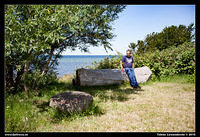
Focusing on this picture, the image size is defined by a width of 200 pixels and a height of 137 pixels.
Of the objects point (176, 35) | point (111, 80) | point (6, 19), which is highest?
point (176, 35)

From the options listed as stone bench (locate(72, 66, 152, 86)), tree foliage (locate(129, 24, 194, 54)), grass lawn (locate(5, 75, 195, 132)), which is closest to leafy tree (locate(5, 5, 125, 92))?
grass lawn (locate(5, 75, 195, 132))

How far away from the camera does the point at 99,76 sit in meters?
7.96

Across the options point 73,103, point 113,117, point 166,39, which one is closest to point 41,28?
point 73,103

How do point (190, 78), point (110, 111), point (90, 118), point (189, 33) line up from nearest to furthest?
point (90, 118) < point (110, 111) < point (190, 78) < point (189, 33)

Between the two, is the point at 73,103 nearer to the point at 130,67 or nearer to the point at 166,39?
the point at 130,67

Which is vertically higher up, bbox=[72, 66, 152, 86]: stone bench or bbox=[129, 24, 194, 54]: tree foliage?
bbox=[129, 24, 194, 54]: tree foliage

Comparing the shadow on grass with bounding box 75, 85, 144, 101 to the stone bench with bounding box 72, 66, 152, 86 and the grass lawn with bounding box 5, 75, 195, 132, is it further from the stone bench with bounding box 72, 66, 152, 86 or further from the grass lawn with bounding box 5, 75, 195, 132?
the grass lawn with bounding box 5, 75, 195, 132

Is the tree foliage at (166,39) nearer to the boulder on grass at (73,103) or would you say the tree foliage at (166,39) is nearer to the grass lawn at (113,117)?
the grass lawn at (113,117)

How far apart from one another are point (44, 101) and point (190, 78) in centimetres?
709

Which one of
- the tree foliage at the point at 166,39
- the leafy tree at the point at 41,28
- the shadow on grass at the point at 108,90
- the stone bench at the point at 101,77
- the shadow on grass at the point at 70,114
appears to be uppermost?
→ the tree foliage at the point at 166,39

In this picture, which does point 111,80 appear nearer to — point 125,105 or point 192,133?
point 125,105

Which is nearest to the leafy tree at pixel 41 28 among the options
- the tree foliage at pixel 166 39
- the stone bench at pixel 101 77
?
the stone bench at pixel 101 77

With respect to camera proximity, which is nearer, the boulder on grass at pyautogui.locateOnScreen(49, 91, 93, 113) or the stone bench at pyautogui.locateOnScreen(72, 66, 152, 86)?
the boulder on grass at pyautogui.locateOnScreen(49, 91, 93, 113)

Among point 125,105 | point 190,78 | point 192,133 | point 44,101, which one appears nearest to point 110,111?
point 125,105
